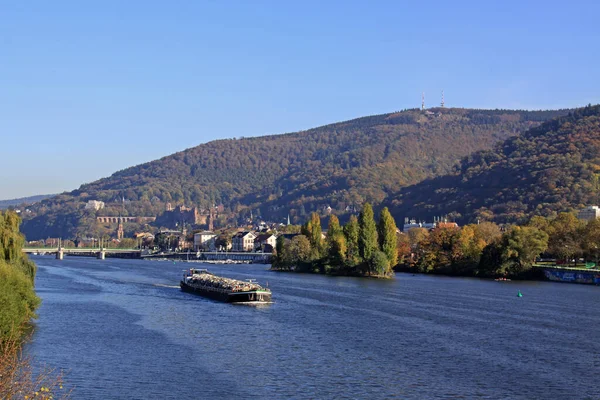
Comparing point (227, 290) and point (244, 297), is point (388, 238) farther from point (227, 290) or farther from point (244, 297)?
point (244, 297)

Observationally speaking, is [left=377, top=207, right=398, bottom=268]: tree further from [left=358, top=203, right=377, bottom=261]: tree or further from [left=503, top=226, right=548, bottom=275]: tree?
[left=503, top=226, right=548, bottom=275]: tree

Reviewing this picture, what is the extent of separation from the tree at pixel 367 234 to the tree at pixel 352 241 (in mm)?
1227

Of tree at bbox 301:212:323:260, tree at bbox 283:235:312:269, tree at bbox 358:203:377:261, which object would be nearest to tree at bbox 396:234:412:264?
tree at bbox 301:212:323:260

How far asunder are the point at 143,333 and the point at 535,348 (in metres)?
21.9

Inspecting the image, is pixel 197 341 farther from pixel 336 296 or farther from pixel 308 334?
pixel 336 296

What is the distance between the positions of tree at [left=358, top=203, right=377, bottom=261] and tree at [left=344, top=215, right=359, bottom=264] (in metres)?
1.23

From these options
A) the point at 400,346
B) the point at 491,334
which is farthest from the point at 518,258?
the point at 400,346

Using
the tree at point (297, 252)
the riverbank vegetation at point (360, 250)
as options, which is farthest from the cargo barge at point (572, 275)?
the tree at point (297, 252)

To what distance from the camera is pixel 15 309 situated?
40375 mm

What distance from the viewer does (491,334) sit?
52125 millimetres

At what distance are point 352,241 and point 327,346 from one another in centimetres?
6918

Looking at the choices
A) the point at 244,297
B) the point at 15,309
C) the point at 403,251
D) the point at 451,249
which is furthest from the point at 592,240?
the point at 15,309

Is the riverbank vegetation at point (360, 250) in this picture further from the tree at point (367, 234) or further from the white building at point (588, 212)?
the white building at point (588, 212)

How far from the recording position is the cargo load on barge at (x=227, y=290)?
242ft
